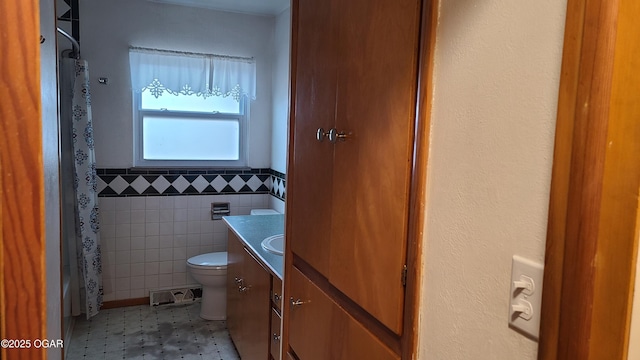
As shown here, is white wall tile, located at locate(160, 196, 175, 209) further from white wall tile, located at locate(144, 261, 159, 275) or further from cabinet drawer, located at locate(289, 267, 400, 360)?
cabinet drawer, located at locate(289, 267, 400, 360)

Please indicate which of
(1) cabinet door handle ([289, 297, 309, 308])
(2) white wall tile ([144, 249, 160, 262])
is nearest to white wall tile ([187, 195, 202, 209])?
(2) white wall tile ([144, 249, 160, 262])

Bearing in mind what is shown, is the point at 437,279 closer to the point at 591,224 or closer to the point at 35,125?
the point at 591,224

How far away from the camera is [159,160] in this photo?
3.67 m

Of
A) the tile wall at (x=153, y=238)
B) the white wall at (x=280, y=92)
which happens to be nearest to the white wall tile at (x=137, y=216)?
the tile wall at (x=153, y=238)

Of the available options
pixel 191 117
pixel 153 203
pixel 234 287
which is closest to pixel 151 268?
pixel 153 203

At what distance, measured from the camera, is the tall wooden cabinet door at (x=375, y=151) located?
0.96 metres

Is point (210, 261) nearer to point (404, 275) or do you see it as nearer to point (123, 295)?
point (123, 295)

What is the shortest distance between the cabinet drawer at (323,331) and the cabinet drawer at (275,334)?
1.40ft

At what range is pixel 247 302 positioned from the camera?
8.46 feet

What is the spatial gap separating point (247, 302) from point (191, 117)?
1826 millimetres

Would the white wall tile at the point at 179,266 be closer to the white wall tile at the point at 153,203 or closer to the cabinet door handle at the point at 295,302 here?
the white wall tile at the point at 153,203

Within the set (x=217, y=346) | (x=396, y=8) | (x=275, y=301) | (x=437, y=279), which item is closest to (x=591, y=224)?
(x=437, y=279)

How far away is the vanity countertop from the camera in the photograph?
2125 millimetres

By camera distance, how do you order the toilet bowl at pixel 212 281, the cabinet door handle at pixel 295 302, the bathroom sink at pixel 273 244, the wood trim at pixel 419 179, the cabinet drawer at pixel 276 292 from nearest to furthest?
the wood trim at pixel 419 179
the cabinet door handle at pixel 295 302
the cabinet drawer at pixel 276 292
the bathroom sink at pixel 273 244
the toilet bowl at pixel 212 281
